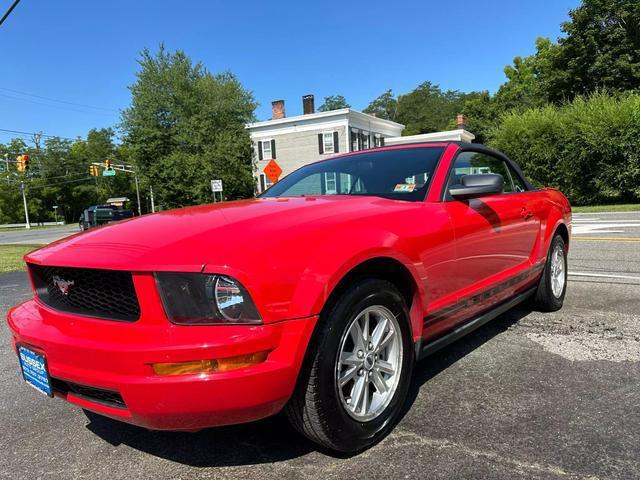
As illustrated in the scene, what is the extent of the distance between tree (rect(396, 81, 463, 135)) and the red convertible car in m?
79.8

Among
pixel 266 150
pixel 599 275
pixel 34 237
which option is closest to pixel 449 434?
pixel 599 275

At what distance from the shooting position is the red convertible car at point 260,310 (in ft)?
5.94

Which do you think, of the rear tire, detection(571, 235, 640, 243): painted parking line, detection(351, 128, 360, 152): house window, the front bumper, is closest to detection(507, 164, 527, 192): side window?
the rear tire

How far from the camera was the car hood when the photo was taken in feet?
6.18

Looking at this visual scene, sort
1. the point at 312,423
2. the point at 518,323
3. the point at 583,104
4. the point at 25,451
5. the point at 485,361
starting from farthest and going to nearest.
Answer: the point at 583,104, the point at 518,323, the point at 485,361, the point at 25,451, the point at 312,423

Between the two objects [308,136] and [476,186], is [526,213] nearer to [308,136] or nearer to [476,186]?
[476,186]

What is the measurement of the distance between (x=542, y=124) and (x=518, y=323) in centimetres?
2136

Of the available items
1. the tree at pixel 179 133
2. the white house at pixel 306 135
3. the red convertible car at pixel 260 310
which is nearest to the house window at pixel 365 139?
the white house at pixel 306 135

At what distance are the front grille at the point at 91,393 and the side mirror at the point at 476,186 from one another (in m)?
2.18

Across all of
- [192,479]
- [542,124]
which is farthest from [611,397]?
[542,124]

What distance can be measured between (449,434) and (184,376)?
139 centimetres

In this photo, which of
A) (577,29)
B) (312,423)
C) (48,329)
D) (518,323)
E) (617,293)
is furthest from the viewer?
(577,29)

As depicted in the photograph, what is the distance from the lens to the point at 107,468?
7.30 feet

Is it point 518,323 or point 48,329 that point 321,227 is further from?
point 518,323
